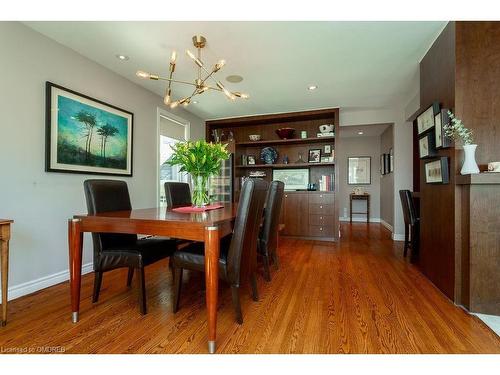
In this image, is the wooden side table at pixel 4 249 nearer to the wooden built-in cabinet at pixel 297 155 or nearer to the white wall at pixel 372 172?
the wooden built-in cabinet at pixel 297 155

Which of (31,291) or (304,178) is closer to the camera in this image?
(31,291)

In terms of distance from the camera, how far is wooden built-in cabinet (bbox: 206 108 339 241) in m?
4.41

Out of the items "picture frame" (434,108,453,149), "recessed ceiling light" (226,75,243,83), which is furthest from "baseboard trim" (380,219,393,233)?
"recessed ceiling light" (226,75,243,83)

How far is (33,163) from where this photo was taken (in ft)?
7.30

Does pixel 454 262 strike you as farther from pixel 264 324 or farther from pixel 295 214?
pixel 295 214

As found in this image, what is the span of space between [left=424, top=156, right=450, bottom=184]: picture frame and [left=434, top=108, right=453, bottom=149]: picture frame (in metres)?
0.12

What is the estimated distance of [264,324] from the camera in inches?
64.4

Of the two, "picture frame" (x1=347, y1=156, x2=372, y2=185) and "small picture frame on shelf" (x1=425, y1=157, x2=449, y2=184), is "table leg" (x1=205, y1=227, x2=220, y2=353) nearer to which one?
"small picture frame on shelf" (x1=425, y1=157, x2=449, y2=184)

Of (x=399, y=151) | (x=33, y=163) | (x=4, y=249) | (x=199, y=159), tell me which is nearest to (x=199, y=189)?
(x=199, y=159)

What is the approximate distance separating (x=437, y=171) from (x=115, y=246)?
2848 millimetres

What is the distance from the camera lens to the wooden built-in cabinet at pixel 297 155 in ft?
14.5

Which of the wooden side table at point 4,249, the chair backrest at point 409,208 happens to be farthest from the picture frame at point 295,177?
the wooden side table at point 4,249
